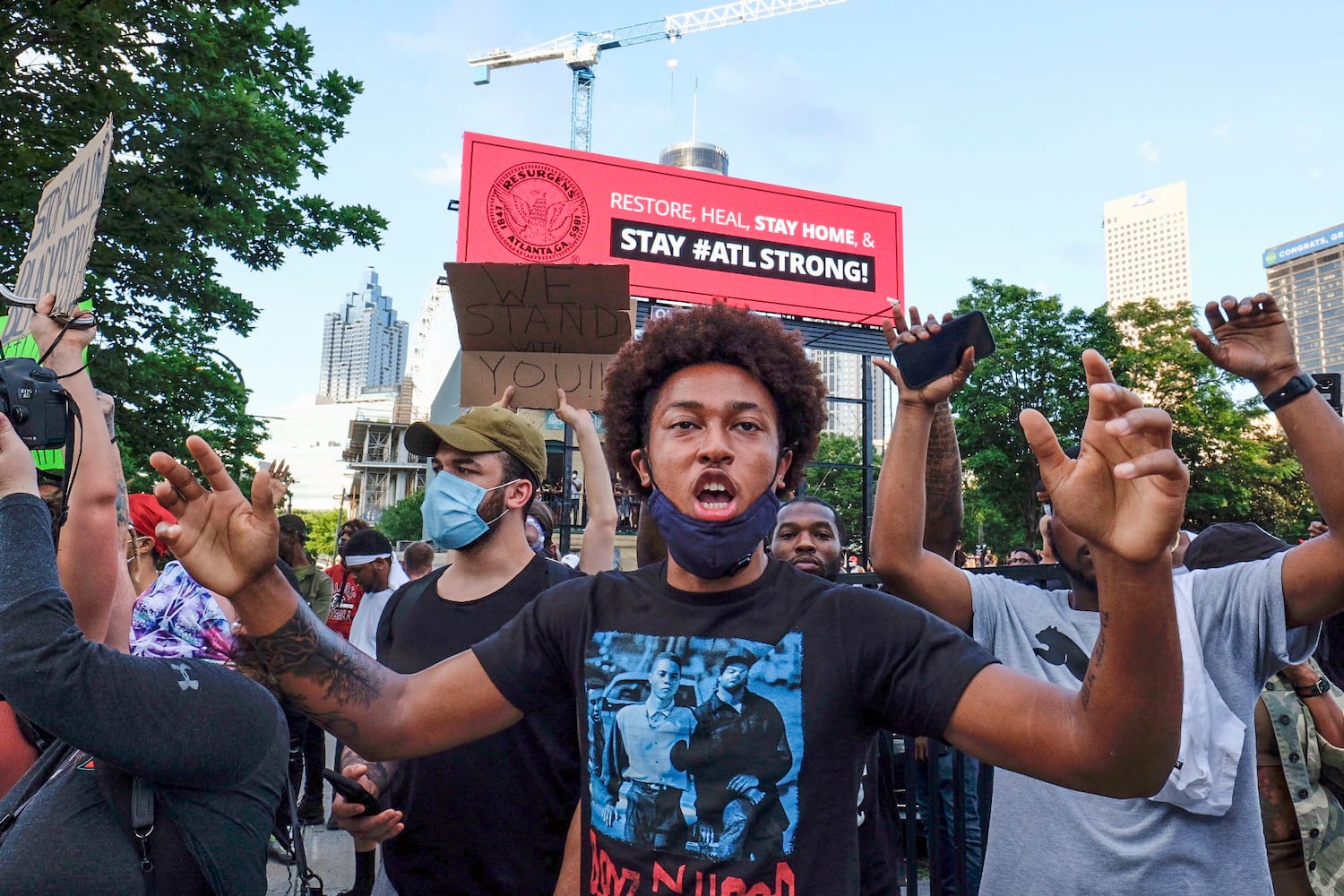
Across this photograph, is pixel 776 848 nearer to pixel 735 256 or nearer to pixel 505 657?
pixel 505 657

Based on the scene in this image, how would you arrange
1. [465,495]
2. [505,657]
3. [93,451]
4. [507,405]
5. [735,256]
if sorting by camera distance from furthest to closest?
[735,256] → [507,405] → [465,495] → [93,451] → [505,657]

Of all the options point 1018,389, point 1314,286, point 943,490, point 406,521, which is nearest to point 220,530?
point 943,490

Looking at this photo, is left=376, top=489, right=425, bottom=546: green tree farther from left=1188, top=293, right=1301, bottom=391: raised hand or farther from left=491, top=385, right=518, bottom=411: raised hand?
left=1188, top=293, right=1301, bottom=391: raised hand

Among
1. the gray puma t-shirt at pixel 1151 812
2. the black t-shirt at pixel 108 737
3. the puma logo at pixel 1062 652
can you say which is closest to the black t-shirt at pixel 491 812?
the black t-shirt at pixel 108 737

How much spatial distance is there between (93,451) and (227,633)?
571 millimetres

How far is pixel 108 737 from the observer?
71.7 inches

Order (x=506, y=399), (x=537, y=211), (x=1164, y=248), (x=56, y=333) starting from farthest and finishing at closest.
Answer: (x=1164, y=248) → (x=537, y=211) → (x=506, y=399) → (x=56, y=333)

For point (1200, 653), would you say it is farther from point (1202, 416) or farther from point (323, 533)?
point (323, 533)

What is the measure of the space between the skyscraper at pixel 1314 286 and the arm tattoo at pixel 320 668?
170415 millimetres

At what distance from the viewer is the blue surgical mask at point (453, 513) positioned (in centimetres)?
308

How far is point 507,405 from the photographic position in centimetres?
416

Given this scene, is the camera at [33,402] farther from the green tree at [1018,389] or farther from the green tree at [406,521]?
the green tree at [406,521]

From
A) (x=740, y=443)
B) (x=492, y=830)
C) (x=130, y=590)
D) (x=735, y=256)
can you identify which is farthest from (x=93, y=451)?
(x=735, y=256)

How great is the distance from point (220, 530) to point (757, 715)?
1.04m
